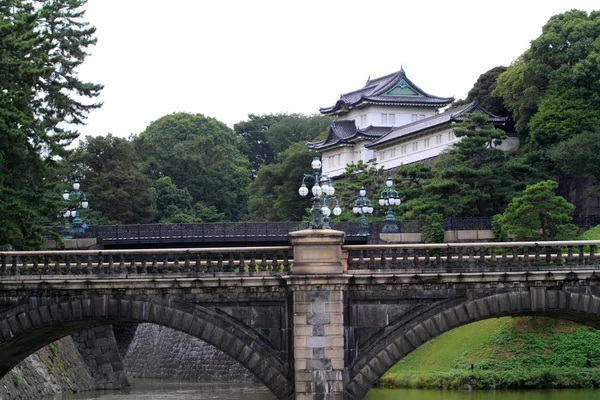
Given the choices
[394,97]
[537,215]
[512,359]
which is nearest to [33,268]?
[512,359]

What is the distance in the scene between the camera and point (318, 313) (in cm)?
3925

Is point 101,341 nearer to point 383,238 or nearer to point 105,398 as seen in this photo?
point 105,398

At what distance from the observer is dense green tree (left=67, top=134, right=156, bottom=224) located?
322 ft

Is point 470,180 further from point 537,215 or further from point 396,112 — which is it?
point 396,112

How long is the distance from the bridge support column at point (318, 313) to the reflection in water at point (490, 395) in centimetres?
1551

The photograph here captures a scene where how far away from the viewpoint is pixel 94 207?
321ft

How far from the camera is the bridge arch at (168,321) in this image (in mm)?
39719

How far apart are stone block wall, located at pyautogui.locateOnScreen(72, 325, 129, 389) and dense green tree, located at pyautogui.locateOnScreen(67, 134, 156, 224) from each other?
87.9ft

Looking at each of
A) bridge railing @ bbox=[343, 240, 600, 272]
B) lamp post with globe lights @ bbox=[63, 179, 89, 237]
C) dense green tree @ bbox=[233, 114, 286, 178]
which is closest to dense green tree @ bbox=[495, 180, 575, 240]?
lamp post with globe lights @ bbox=[63, 179, 89, 237]

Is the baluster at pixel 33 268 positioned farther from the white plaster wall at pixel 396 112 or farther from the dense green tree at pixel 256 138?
the dense green tree at pixel 256 138

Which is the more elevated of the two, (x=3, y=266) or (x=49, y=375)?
(x=3, y=266)

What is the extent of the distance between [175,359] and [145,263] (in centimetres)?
4526

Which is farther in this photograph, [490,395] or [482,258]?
[490,395]

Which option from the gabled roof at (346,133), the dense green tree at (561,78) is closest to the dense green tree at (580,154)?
the dense green tree at (561,78)
